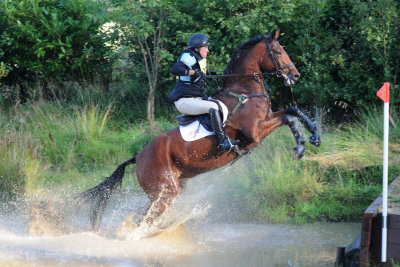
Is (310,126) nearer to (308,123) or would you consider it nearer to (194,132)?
(308,123)

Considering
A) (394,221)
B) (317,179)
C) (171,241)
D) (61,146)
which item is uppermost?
(394,221)

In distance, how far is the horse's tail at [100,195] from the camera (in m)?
7.04

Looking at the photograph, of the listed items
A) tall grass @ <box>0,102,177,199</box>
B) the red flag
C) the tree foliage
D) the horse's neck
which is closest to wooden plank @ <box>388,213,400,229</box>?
the red flag

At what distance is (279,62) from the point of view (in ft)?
21.3

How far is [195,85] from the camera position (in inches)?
259

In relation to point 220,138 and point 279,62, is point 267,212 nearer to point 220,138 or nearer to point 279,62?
point 220,138

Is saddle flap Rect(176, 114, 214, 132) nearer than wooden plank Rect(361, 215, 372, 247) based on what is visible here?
No

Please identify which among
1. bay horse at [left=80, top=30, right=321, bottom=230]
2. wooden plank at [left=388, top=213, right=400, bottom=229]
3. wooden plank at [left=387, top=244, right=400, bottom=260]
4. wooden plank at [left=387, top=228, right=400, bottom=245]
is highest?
bay horse at [left=80, top=30, right=321, bottom=230]

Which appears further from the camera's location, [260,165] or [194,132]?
[260,165]

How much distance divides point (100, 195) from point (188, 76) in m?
1.97

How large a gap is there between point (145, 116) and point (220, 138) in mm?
5480

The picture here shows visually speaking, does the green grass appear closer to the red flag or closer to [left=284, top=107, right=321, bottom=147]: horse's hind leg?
[left=284, top=107, right=321, bottom=147]: horse's hind leg

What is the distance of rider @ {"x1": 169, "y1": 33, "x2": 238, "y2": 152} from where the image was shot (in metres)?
6.30

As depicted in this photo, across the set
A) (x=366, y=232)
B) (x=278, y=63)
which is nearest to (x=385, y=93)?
(x=366, y=232)
